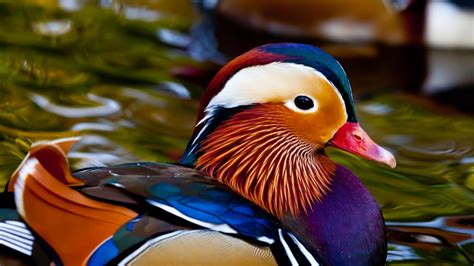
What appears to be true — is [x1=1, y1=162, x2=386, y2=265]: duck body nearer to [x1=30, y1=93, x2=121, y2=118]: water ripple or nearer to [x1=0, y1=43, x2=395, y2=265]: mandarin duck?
[x1=0, y1=43, x2=395, y2=265]: mandarin duck

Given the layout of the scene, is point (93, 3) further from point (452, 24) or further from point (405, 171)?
point (405, 171)

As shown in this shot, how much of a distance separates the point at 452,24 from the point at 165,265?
386 cm

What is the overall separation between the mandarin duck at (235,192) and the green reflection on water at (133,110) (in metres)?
0.48

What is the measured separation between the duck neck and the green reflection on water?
323 mm

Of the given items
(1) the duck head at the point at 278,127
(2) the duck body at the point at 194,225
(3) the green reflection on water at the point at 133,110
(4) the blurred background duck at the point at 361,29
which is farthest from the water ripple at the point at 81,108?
(2) the duck body at the point at 194,225

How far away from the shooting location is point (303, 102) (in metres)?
3.49

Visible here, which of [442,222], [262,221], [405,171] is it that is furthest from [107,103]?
[262,221]

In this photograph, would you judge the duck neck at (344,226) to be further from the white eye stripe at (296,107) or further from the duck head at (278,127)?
the white eye stripe at (296,107)

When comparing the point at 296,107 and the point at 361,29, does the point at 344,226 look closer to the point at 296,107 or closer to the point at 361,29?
the point at 296,107

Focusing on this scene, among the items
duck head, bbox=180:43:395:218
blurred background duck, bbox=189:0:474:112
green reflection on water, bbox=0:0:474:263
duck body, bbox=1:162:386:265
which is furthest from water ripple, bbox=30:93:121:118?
duck body, bbox=1:162:386:265

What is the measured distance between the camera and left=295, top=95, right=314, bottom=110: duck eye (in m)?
3.48

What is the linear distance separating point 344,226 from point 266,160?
12.6 inches

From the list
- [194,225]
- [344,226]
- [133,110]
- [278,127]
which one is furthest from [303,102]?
[133,110]

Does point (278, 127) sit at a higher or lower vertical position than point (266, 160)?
higher
